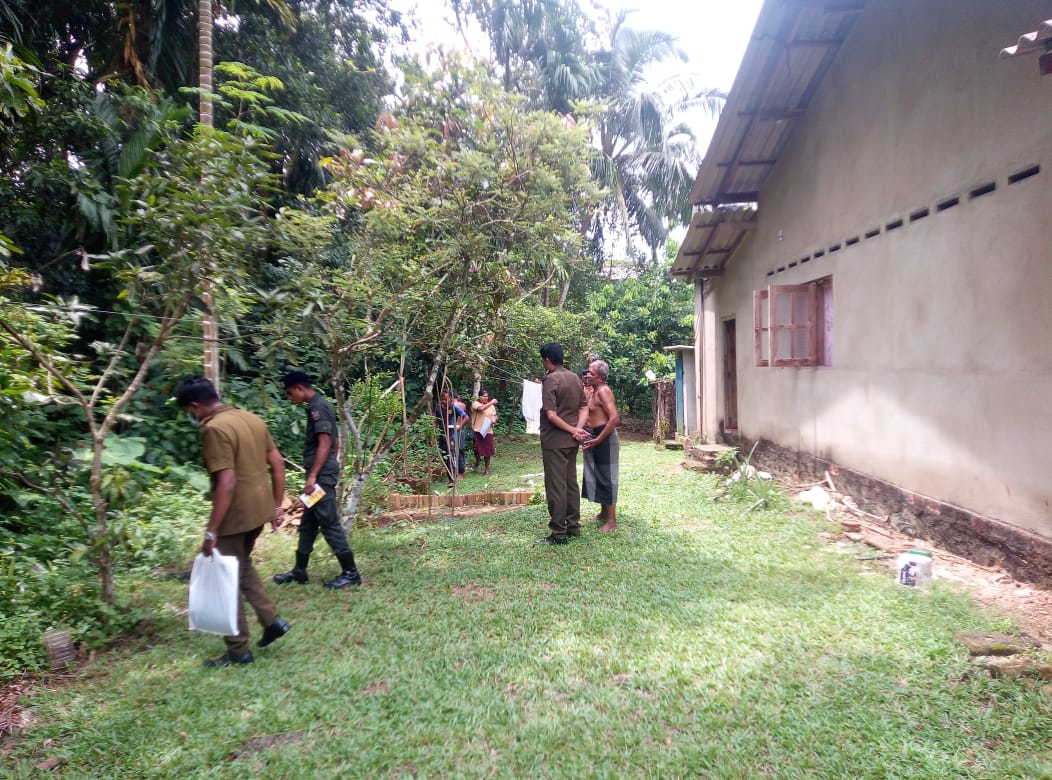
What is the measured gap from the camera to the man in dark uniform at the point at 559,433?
545 centimetres

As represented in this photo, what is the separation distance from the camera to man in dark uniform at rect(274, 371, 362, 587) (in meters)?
4.40

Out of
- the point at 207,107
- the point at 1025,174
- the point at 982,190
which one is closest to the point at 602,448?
the point at 982,190

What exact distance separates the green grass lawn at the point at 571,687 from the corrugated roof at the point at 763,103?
5.09m

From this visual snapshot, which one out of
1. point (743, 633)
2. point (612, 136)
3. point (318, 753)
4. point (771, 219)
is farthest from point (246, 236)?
point (612, 136)

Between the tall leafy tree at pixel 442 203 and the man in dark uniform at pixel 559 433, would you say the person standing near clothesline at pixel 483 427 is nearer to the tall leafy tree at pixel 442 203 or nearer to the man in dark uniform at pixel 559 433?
the tall leafy tree at pixel 442 203

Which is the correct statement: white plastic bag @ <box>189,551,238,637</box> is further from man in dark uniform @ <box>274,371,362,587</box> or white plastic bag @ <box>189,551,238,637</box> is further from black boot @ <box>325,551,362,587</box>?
black boot @ <box>325,551,362,587</box>

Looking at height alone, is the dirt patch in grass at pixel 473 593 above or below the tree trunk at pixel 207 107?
below

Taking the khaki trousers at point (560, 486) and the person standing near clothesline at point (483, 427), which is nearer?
the khaki trousers at point (560, 486)

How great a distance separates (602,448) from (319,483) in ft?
8.86

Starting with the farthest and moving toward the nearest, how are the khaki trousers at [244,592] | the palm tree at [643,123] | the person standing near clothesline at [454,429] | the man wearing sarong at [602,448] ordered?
the palm tree at [643,123]
the person standing near clothesline at [454,429]
the man wearing sarong at [602,448]
the khaki trousers at [244,592]

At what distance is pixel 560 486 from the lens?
5496 mm

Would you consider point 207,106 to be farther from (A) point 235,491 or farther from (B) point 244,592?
(B) point 244,592

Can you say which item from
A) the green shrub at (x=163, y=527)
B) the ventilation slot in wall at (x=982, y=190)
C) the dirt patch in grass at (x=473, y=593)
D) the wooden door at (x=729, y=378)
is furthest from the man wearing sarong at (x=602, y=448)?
the wooden door at (x=729, y=378)

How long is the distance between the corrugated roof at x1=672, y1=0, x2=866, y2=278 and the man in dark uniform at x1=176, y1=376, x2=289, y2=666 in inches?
230
